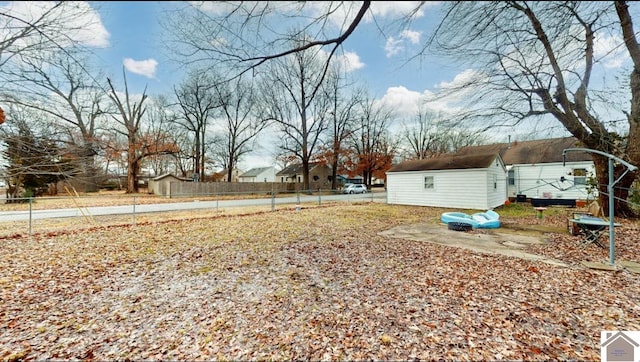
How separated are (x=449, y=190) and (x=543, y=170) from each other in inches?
321

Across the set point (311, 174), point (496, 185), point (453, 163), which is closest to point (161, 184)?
point (311, 174)

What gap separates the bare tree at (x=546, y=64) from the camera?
4.46 m

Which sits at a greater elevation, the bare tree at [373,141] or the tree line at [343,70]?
the bare tree at [373,141]

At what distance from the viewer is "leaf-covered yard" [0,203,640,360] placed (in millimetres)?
2250

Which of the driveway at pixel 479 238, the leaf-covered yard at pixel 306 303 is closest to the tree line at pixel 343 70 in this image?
the leaf-covered yard at pixel 306 303

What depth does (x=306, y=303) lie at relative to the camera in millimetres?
3090

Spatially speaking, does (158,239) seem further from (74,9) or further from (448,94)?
(448,94)

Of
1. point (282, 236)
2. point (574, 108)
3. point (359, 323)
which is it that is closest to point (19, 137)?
point (282, 236)

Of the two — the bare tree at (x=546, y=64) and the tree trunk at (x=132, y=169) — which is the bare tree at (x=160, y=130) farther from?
the bare tree at (x=546, y=64)

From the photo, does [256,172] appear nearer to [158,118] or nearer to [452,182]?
[158,118]

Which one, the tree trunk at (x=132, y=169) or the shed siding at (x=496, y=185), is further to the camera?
the tree trunk at (x=132, y=169)

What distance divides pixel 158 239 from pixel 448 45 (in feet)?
26.1

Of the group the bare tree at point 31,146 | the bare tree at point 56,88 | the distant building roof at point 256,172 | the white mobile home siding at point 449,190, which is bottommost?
the white mobile home siding at point 449,190

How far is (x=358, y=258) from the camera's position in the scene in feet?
15.9
